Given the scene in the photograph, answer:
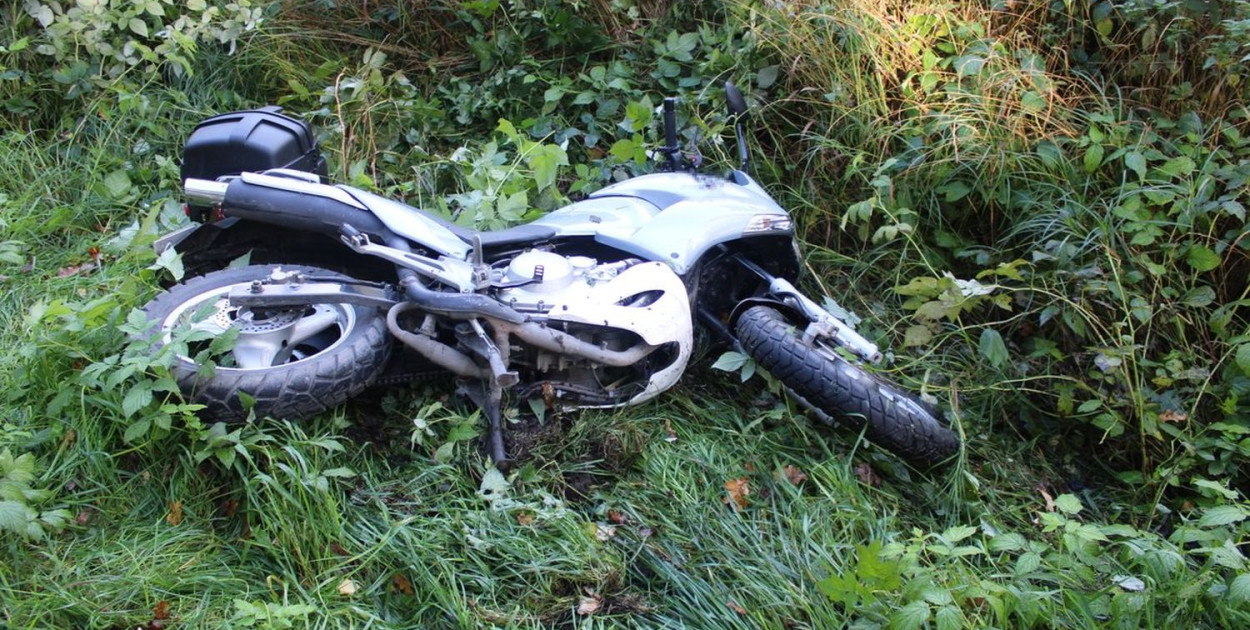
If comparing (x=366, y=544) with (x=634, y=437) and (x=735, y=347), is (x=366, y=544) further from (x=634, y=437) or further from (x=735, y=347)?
(x=735, y=347)

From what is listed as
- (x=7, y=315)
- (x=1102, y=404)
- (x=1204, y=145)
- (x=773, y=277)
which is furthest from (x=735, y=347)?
(x=7, y=315)

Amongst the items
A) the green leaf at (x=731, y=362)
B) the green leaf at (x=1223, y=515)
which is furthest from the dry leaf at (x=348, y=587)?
the green leaf at (x=1223, y=515)

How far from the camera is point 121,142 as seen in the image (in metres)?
4.52

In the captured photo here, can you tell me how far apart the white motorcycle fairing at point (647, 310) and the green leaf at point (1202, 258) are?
5.32 ft

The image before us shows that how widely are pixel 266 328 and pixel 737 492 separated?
1356 mm

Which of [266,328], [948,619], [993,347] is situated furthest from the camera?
[993,347]

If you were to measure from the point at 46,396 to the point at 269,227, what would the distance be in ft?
2.48

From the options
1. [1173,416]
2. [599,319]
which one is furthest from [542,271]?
[1173,416]

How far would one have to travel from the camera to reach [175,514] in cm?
267

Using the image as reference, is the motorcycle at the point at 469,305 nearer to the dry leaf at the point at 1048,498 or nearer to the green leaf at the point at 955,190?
the dry leaf at the point at 1048,498

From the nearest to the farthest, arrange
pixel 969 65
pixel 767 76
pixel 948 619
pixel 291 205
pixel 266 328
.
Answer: pixel 948 619
pixel 266 328
pixel 291 205
pixel 969 65
pixel 767 76

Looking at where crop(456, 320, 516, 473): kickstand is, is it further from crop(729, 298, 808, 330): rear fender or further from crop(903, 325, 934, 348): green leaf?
crop(903, 325, 934, 348): green leaf

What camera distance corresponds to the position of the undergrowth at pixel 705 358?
2.54 m

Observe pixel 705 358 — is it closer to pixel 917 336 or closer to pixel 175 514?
pixel 917 336
